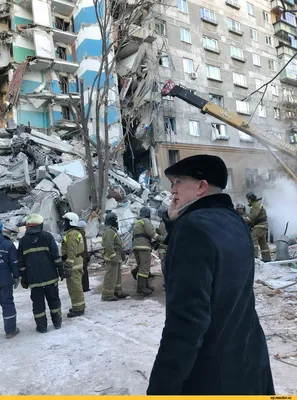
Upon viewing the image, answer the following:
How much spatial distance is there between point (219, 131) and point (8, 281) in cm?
2262

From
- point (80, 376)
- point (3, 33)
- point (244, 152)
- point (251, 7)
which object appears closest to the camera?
point (80, 376)

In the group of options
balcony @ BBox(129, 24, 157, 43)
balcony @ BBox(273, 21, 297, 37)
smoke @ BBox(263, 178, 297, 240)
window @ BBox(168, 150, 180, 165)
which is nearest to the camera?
smoke @ BBox(263, 178, 297, 240)

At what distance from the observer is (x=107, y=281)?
628 cm

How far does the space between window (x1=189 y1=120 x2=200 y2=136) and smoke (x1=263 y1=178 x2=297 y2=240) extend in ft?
31.2

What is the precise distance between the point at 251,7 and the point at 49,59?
1892 centimetres

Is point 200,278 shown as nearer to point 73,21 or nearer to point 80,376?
point 80,376

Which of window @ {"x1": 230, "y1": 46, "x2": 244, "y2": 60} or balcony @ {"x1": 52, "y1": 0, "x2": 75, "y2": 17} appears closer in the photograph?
balcony @ {"x1": 52, "y1": 0, "x2": 75, "y2": 17}

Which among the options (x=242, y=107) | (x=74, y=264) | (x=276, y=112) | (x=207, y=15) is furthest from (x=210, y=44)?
(x=74, y=264)

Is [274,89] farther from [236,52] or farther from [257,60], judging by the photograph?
[236,52]

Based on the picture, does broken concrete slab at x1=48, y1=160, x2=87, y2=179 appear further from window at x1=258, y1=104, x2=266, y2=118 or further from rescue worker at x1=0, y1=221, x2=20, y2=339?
window at x1=258, y1=104, x2=266, y2=118

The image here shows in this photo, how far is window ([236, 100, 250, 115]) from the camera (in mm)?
26422

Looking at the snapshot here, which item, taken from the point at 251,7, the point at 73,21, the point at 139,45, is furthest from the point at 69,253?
the point at 251,7

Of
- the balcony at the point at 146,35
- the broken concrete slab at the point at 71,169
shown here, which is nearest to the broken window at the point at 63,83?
the balcony at the point at 146,35

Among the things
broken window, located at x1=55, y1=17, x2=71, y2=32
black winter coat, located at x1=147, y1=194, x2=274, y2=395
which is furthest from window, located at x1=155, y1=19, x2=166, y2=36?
black winter coat, located at x1=147, y1=194, x2=274, y2=395
